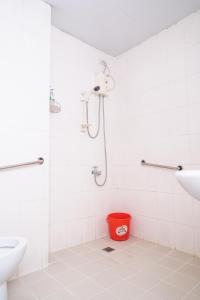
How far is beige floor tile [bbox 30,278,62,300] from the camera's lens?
4.02 ft

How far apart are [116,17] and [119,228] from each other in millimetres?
1959

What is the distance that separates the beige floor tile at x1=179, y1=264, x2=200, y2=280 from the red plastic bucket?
2.12 feet

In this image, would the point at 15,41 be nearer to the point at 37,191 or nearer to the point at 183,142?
the point at 37,191

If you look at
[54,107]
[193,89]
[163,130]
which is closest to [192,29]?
[193,89]

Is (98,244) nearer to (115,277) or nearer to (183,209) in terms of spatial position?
(115,277)

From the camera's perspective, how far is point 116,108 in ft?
8.11

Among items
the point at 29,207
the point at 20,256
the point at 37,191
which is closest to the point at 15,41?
the point at 37,191

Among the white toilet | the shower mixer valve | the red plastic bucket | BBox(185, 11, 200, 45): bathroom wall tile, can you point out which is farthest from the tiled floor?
BBox(185, 11, 200, 45): bathroom wall tile

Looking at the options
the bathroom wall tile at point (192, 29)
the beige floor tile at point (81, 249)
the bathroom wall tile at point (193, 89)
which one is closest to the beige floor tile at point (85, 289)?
the beige floor tile at point (81, 249)

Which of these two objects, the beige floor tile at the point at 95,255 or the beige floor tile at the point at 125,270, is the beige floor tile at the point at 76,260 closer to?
the beige floor tile at the point at 95,255

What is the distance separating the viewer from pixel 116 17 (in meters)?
1.86

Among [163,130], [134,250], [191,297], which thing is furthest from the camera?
[163,130]

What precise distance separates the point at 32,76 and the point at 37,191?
0.87m

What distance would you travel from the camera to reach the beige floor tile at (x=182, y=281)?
1291 millimetres
